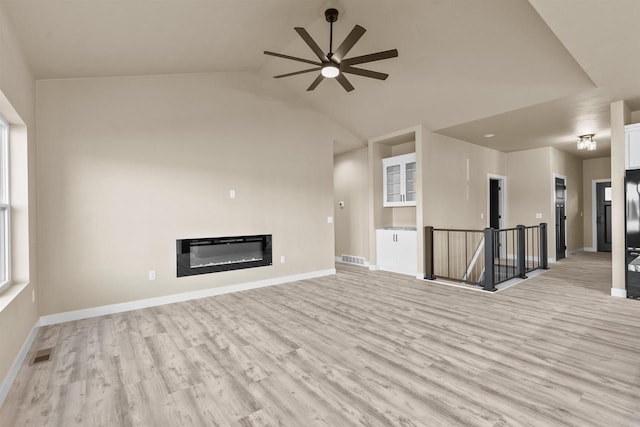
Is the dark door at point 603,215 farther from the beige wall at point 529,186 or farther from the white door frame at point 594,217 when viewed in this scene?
the beige wall at point 529,186

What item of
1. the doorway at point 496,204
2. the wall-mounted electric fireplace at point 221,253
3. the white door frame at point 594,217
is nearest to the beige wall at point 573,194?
the white door frame at point 594,217

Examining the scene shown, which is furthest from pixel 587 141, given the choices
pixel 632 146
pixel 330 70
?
pixel 330 70

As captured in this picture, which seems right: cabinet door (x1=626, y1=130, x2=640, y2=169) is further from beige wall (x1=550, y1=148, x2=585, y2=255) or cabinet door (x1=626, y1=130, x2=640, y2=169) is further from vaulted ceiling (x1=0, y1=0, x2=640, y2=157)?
beige wall (x1=550, y1=148, x2=585, y2=255)

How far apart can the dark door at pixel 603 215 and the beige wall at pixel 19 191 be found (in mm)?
11969

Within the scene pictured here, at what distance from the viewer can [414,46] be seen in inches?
156

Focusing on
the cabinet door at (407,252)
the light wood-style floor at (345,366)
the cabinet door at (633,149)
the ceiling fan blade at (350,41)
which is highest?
the ceiling fan blade at (350,41)

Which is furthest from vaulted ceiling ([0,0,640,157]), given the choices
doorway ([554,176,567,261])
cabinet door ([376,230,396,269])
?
doorway ([554,176,567,261])

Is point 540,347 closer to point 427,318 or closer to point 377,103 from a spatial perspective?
point 427,318

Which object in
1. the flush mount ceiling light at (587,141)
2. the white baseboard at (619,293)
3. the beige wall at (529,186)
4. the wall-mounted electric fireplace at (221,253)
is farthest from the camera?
the beige wall at (529,186)

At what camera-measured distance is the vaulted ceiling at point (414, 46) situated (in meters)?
2.78

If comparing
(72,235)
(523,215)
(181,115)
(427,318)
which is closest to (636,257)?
(427,318)

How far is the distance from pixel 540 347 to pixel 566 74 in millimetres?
3214

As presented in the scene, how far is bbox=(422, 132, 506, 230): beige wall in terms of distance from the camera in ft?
19.0

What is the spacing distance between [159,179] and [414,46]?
381 centimetres
